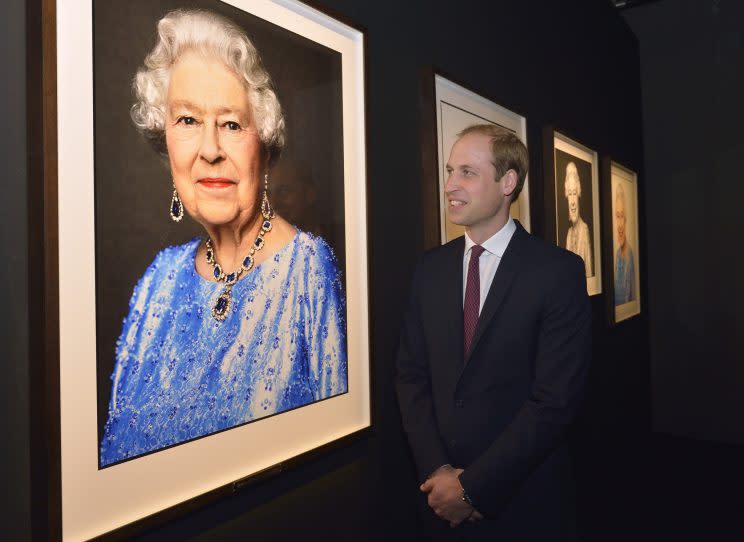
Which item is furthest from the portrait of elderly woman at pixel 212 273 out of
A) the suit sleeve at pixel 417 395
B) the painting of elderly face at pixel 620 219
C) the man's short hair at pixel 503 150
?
the painting of elderly face at pixel 620 219

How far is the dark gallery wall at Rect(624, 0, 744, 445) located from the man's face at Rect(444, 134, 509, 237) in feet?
14.4

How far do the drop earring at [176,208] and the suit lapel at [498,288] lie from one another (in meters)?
0.95

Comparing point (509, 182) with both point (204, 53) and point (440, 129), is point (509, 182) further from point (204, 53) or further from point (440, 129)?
point (204, 53)

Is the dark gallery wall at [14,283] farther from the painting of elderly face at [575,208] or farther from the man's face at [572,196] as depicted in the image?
the man's face at [572,196]

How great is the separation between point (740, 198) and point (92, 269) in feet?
18.8

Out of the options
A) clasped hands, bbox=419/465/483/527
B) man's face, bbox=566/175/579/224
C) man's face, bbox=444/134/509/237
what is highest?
man's face, bbox=566/175/579/224

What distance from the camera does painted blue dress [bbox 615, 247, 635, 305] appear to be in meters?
4.35

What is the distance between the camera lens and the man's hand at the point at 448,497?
1.65 meters

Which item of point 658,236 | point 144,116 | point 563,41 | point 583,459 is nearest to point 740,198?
point 658,236

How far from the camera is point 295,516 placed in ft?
5.24

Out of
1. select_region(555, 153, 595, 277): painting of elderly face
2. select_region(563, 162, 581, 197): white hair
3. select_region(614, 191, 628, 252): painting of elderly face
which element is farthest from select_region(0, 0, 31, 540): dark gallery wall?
select_region(614, 191, 628, 252): painting of elderly face

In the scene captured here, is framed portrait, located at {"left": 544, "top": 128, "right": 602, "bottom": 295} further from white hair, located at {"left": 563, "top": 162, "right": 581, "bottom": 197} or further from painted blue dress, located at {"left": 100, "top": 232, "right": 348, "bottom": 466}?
painted blue dress, located at {"left": 100, "top": 232, "right": 348, "bottom": 466}

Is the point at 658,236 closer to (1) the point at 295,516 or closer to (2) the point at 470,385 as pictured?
(2) the point at 470,385

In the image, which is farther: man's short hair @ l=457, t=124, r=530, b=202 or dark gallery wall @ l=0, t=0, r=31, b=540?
man's short hair @ l=457, t=124, r=530, b=202
